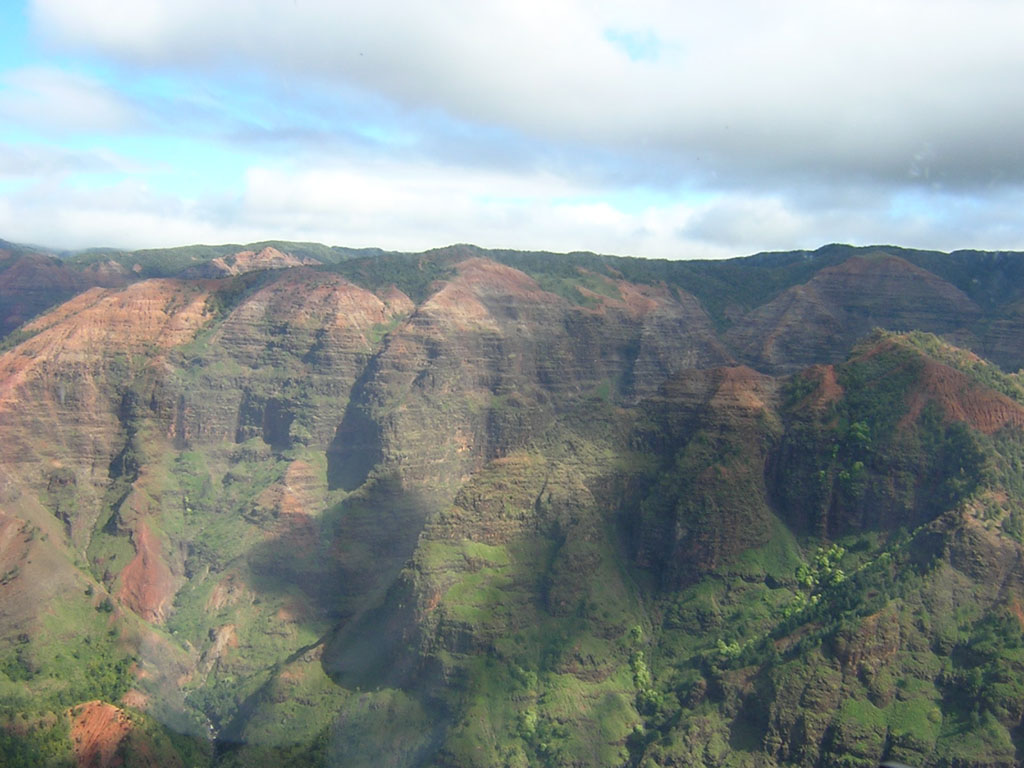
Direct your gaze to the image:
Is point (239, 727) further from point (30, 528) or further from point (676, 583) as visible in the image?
point (676, 583)

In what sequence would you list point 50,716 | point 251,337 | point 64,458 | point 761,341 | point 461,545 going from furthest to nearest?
1. point 761,341
2. point 251,337
3. point 64,458
4. point 461,545
5. point 50,716

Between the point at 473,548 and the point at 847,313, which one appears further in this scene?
the point at 847,313

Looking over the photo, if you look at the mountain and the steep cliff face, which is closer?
the mountain

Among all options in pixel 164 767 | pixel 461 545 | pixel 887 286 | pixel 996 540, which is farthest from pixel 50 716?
pixel 887 286

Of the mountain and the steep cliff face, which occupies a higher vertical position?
the steep cliff face

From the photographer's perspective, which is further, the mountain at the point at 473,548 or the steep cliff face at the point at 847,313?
the steep cliff face at the point at 847,313

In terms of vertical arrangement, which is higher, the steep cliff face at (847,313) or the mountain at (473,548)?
the steep cliff face at (847,313)

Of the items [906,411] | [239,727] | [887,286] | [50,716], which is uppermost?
[887,286]

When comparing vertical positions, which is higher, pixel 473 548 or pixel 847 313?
pixel 847 313
